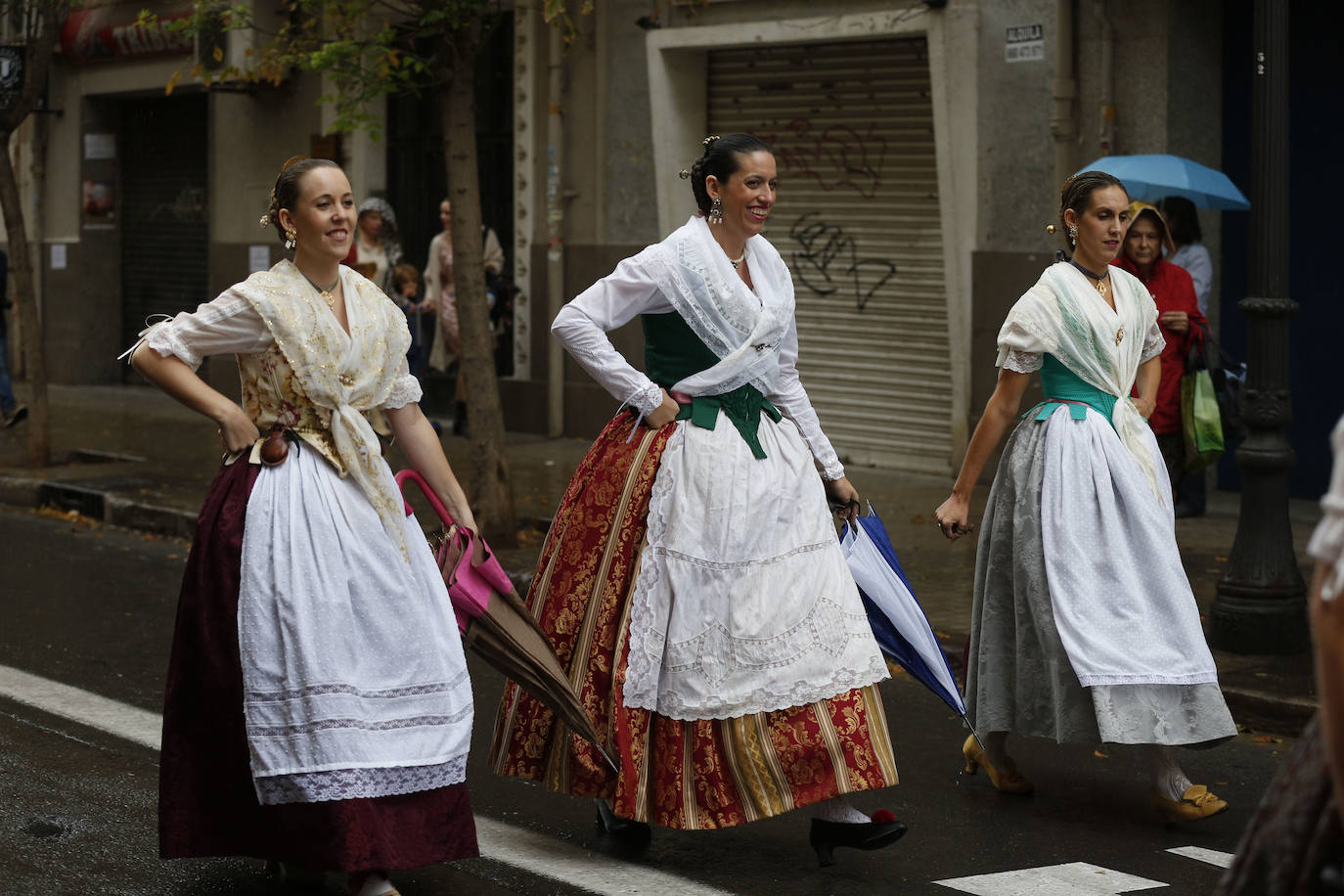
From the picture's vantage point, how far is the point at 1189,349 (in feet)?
31.5

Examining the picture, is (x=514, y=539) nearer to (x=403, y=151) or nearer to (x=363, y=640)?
(x=363, y=640)

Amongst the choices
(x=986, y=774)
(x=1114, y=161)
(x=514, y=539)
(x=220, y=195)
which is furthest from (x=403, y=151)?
(x=986, y=774)

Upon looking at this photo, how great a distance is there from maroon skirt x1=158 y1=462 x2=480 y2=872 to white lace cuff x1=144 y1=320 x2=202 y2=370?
342 mm

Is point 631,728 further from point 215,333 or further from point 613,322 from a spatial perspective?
point 215,333

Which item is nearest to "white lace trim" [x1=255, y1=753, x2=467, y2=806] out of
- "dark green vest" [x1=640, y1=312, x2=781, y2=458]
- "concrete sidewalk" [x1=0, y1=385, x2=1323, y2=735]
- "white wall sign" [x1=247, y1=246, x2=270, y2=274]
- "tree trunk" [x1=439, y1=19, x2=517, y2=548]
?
"dark green vest" [x1=640, y1=312, x2=781, y2=458]

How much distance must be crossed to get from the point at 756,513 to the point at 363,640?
1.16m

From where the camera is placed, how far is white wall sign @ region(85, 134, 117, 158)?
2105 centimetres

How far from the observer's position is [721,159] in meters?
5.27

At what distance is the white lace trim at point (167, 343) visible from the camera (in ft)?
15.4

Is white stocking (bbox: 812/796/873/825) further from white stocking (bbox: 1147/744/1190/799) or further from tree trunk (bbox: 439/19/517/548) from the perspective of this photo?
tree trunk (bbox: 439/19/517/548)

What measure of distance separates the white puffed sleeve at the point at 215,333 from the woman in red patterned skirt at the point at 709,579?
3.06ft

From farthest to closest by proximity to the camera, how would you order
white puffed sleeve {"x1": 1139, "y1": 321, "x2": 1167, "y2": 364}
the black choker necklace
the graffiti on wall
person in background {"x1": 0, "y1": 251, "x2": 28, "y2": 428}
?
person in background {"x1": 0, "y1": 251, "x2": 28, "y2": 428} < the graffiti on wall < white puffed sleeve {"x1": 1139, "y1": 321, "x2": 1167, "y2": 364} < the black choker necklace

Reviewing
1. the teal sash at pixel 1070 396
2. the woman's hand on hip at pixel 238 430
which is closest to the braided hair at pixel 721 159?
the teal sash at pixel 1070 396

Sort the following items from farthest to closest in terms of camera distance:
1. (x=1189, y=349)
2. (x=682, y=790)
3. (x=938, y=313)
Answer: (x=938, y=313) → (x=1189, y=349) → (x=682, y=790)
